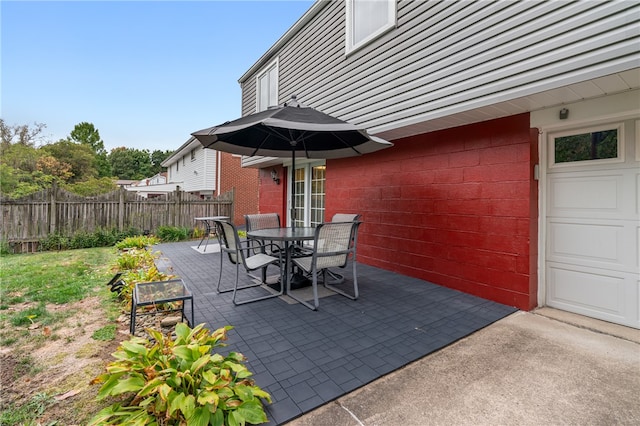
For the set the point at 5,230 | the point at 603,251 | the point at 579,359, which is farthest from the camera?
the point at 5,230

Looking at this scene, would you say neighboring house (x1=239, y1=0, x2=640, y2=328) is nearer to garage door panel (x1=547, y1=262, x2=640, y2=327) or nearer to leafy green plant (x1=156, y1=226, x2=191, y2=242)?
garage door panel (x1=547, y1=262, x2=640, y2=327)

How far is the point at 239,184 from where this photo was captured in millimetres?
14703

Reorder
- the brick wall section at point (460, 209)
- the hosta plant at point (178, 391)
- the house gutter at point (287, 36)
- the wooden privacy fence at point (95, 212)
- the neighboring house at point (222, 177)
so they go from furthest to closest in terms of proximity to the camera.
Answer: the neighboring house at point (222, 177) < the wooden privacy fence at point (95, 212) < the house gutter at point (287, 36) < the brick wall section at point (460, 209) < the hosta plant at point (178, 391)

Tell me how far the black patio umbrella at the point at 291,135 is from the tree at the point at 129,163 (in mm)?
46127

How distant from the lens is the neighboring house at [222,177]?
46.3 ft

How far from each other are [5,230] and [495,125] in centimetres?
1072

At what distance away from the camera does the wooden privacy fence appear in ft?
24.3

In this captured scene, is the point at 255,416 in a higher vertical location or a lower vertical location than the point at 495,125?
lower

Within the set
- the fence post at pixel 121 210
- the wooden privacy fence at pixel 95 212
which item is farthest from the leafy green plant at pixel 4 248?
the fence post at pixel 121 210

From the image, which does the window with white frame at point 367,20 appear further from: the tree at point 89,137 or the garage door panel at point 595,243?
the tree at point 89,137

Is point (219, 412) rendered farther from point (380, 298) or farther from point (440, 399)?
point (380, 298)

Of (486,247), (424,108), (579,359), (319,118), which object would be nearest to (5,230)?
(319,118)

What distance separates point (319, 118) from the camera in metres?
3.60

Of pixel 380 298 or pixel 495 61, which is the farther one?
pixel 380 298
